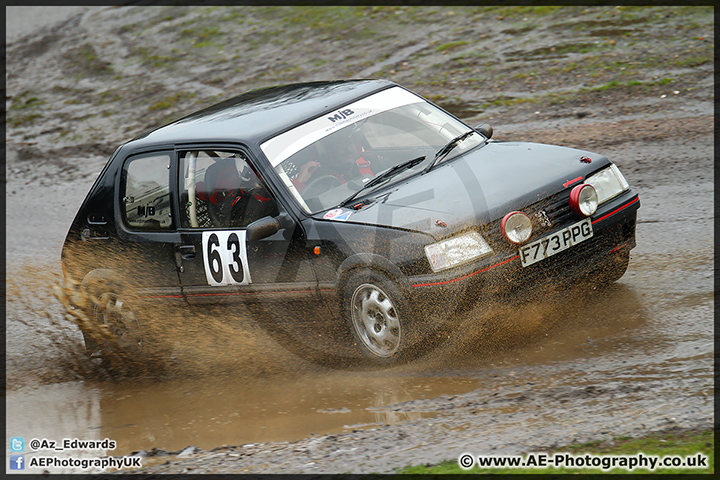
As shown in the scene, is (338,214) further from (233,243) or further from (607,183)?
(607,183)

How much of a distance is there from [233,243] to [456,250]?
169 cm

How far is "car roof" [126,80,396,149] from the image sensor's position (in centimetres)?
599

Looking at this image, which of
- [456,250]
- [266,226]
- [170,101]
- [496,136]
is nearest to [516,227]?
[456,250]

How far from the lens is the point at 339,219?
211 inches

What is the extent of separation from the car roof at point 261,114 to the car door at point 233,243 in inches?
6.4

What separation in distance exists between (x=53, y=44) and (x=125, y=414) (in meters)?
15.5

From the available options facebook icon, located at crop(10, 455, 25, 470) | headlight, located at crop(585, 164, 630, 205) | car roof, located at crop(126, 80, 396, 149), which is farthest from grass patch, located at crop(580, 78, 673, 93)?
facebook icon, located at crop(10, 455, 25, 470)

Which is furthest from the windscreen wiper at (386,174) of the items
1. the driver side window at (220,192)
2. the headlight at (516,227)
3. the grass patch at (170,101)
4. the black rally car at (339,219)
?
the grass patch at (170,101)

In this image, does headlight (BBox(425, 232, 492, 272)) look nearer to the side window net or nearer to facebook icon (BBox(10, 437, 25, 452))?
the side window net

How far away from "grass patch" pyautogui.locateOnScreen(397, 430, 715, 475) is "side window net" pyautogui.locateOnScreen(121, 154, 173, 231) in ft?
10.3

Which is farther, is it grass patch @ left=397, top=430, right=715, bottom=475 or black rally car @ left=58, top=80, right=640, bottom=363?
black rally car @ left=58, top=80, right=640, bottom=363

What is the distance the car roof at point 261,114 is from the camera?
19.7ft

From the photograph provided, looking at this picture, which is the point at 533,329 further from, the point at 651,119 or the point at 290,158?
the point at 651,119

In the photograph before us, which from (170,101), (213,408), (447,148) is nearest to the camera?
(213,408)
